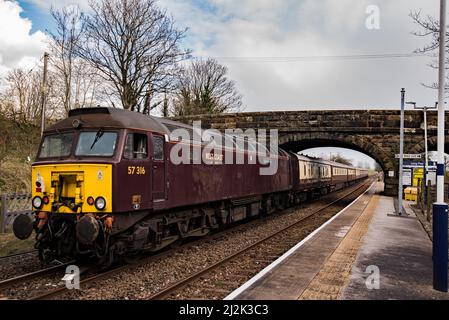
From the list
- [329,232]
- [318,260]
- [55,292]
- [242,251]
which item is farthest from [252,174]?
[55,292]

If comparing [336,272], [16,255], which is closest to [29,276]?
[16,255]

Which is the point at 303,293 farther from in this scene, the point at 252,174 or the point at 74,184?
the point at 252,174

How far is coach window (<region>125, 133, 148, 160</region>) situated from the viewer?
767cm

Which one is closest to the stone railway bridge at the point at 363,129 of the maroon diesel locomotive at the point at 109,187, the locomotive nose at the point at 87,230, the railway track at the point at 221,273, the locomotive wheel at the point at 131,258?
the railway track at the point at 221,273

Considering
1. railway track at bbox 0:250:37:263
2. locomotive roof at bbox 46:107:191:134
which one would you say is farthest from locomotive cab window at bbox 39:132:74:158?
railway track at bbox 0:250:37:263

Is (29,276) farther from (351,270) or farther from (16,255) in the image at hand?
(351,270)

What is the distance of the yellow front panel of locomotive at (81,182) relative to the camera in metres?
7.12

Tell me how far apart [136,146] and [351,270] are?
16.6 feet

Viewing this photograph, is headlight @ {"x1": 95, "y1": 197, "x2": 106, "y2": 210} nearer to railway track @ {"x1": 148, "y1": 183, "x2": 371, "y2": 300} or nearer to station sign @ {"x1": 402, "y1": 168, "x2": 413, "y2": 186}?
railway track @ {"x1": 148, "y1": 183, "x2": 371, "y2": 300}

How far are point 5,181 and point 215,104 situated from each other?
3188cm

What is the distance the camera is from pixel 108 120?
775 cm

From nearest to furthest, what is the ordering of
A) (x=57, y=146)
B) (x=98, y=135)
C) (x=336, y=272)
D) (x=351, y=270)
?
(x=336, y=272) → (x=351, y=270) → (x=98, y=135) → (x=57, y=146)

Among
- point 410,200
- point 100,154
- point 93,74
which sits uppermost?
point 93,74
